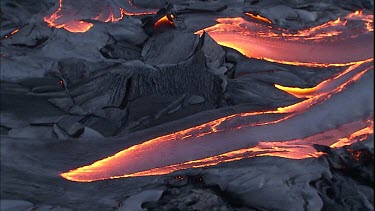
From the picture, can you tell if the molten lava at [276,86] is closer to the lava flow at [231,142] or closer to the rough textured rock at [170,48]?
the lava flow at [231,142]

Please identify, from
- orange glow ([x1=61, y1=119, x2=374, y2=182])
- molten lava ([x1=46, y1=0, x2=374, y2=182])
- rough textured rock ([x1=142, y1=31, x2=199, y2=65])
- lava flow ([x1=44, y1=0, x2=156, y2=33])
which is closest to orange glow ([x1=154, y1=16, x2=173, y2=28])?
molten lava ([x1=46, y1=0, x2=374, y2=182])

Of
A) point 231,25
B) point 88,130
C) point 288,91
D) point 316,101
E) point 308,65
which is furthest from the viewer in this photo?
point 231,25

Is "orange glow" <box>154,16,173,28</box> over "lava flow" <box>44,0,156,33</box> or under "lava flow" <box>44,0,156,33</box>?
under

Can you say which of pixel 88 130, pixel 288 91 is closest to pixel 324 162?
pixel 288 91


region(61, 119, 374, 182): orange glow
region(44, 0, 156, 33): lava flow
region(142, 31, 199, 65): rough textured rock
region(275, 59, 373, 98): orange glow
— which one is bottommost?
region(61, 119, 374, 182): orange glow

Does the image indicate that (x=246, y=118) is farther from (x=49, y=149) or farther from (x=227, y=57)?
(x=49, y=149)

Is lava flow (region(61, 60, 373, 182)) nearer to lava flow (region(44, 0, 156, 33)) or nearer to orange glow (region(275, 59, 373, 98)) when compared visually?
orange glow (region(275, 59, 373, 98))
